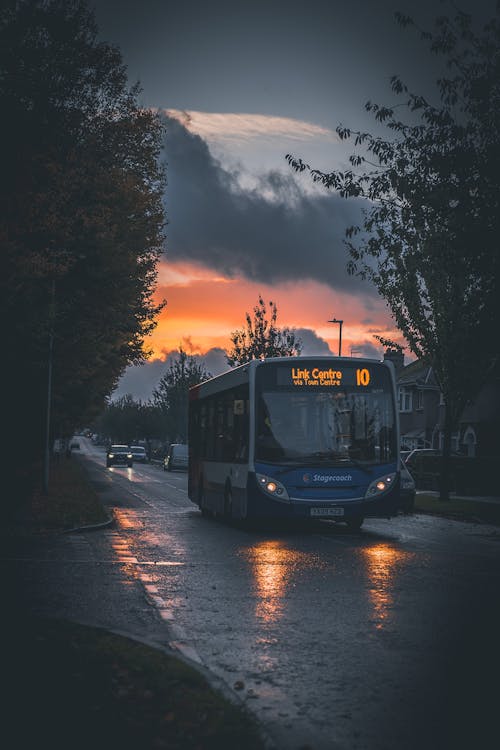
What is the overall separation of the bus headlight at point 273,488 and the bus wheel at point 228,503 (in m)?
2.29

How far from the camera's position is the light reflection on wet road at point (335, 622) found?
602cm

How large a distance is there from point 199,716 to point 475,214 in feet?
53.0

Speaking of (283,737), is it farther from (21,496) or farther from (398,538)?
(21,496)

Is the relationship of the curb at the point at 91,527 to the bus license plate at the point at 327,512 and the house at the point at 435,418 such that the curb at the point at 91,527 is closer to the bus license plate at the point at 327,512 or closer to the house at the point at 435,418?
the bus license plate at the point at 327,512

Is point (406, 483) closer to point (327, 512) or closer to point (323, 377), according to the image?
point (323, 377)

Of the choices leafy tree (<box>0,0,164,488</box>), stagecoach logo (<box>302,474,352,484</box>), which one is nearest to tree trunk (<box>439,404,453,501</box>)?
leafy tree (<box>0,0,164,488</box>)

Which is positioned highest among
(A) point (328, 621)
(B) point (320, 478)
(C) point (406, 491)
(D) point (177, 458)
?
(D) point (177, 458)

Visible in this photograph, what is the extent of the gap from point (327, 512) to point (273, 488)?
3.44ft

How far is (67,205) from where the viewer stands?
25406 millimetres

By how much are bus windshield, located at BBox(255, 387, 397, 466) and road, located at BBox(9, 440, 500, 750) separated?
4.94 ft

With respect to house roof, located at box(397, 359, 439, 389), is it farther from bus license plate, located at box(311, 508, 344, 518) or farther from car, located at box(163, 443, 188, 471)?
bus license plate, located at box(311, 508, 344, 518)

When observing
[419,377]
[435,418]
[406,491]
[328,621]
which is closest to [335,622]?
[328,621]

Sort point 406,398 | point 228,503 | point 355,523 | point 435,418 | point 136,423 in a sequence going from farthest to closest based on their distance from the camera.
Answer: point 136,423 < point 406,398 < point 435,418 < point 228,503 < point 355,523

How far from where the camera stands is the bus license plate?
60.4 feet
